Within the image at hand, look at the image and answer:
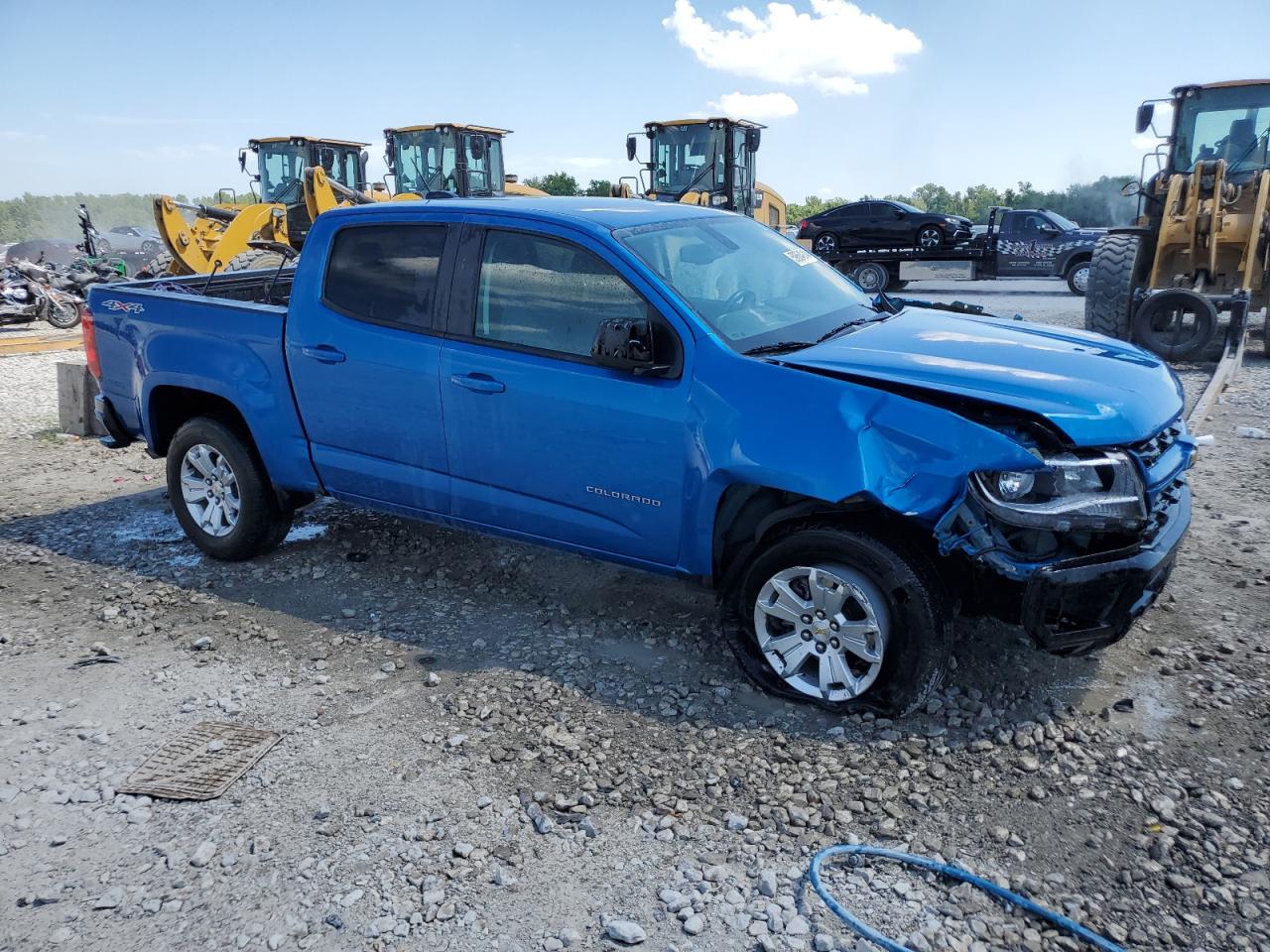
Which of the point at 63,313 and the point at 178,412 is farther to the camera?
the point at 63,313

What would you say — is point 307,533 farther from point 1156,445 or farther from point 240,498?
point 1156,445

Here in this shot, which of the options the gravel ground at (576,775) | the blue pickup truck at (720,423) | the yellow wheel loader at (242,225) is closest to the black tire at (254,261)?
the yellow wheel loader at (242,225)

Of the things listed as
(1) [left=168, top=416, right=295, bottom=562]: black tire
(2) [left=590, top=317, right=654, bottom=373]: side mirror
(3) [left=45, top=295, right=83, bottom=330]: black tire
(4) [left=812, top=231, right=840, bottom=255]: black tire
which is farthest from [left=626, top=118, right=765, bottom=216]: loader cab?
(2) [left=590, top=317, right=654, bottom=373]: side mirror

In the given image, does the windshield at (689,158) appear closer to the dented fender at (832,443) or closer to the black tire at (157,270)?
the black tire at (157,270)

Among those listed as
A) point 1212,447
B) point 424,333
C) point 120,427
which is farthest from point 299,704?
point 1212,447

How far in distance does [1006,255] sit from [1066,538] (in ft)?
55.8

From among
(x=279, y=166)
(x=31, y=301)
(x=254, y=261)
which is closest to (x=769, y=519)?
(x=254, y=261)

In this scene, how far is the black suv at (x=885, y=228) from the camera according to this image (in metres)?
18.9

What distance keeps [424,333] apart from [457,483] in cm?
71

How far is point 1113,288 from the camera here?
35.9ft

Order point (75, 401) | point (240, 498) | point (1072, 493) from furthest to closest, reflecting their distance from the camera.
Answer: point (75, 401) < point (240, 498) < point (1072, 493)

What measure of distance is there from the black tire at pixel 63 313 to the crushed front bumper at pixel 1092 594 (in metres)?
16.1

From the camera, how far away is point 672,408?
3.81 meters

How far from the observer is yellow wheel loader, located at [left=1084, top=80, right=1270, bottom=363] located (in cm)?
1057
